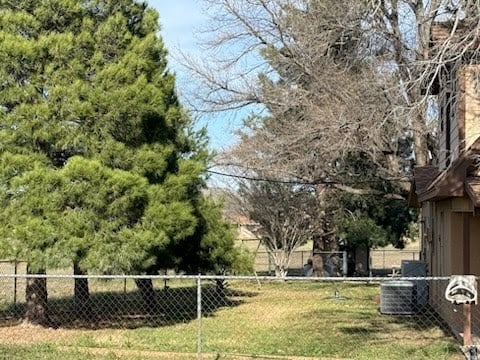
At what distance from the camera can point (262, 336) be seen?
11273mm

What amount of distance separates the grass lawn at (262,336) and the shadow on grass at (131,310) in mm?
152

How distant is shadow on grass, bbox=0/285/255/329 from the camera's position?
44.7ft

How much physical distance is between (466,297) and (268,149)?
12999 millimetres

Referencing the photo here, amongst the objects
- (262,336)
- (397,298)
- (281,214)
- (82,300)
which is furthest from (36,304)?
(281,214)

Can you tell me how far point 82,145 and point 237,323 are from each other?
4538mm

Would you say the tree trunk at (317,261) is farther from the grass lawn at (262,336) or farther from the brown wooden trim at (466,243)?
the brown wooden trim at (466,243)

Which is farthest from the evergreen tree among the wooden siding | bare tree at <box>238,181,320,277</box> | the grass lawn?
bare tree at <box>238,181,320,277</box>

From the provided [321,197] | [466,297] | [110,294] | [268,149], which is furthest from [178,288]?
[466,297]

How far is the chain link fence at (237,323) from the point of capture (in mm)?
9438

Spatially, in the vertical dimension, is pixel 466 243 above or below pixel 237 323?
above

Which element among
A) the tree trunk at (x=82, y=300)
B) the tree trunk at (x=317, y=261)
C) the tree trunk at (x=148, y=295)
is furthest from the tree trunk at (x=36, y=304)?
the tree trunk at (x=317, y=261)

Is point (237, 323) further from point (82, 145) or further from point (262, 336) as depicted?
point (82, 145)

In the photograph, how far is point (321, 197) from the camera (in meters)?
28.1

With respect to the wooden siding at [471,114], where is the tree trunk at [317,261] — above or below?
below
